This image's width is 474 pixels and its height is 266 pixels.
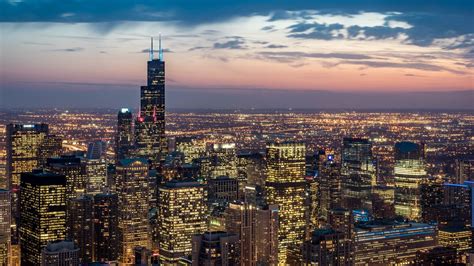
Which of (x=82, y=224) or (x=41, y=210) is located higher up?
(x=41, y=210)

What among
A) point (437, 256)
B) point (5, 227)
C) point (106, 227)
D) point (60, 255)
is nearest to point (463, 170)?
point (437, 256)

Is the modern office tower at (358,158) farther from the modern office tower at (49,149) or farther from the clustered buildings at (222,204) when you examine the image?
the modern office tower at (49,149)

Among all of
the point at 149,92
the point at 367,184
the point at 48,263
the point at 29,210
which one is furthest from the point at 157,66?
the point at 48,263

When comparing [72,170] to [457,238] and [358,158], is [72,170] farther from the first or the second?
[457,238]

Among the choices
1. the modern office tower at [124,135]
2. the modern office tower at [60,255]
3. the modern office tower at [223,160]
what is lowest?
the modern office tower at [60,255]

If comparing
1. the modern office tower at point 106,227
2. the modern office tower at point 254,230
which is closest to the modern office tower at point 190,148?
the modern office tower at point 106,227

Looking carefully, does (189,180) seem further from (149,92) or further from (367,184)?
(149,92)
